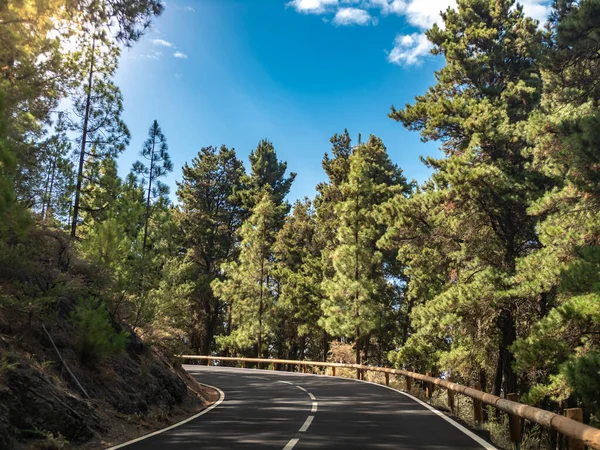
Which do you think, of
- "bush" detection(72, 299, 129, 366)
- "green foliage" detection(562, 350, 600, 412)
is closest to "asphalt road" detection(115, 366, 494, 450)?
"green foliage" detection(562, 350, 600, 412)

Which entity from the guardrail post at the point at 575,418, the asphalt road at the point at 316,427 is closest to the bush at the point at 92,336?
the asphalt road at the point at 316,427

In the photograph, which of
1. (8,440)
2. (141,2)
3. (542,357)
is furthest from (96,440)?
(542,357)

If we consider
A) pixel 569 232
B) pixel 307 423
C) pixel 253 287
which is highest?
pixel 253 287

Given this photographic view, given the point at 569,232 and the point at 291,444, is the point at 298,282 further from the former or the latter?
the point at 291,444

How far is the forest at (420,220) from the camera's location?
33.3 feet

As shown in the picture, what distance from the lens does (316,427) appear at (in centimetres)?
957

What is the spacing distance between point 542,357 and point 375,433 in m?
5.19

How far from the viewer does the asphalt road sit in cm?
787

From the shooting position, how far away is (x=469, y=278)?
20.2 m

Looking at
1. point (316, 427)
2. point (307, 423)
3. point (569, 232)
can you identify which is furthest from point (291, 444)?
point (569, 232)

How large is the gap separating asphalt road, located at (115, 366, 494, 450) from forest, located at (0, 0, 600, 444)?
9.85 feet

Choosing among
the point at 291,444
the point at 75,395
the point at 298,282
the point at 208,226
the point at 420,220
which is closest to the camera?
the point at 291,444

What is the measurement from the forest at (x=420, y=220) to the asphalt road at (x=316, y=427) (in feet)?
Answer: 9.85

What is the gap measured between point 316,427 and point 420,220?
1335 cm
